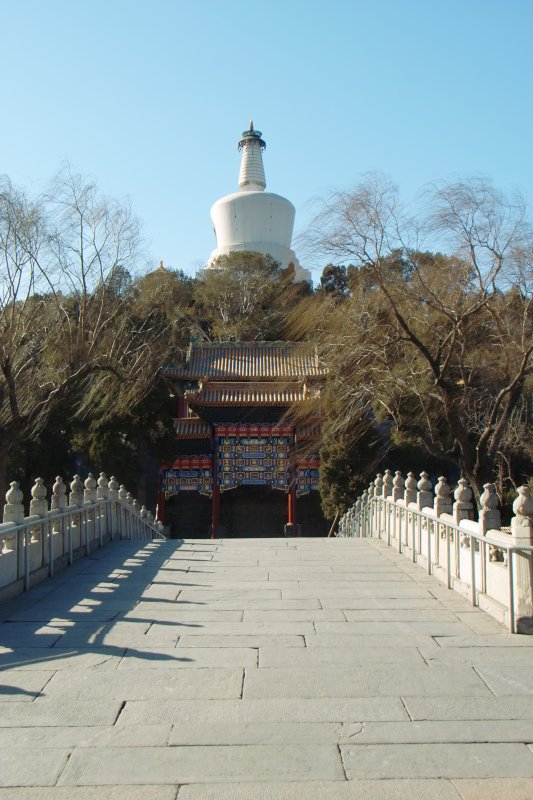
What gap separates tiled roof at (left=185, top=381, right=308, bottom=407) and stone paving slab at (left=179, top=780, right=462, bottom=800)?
67.5 feet

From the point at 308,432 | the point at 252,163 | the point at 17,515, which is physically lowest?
the point at 17,515

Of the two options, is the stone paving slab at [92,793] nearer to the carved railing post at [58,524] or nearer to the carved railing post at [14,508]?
the carved railing post at [14,508]

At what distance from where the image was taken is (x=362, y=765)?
3201 millimetres

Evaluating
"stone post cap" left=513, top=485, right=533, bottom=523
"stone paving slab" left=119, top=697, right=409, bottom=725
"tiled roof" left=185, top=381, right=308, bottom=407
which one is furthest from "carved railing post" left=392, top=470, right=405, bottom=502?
"tiled roof" left=185, top=381, right=308, bottom=407

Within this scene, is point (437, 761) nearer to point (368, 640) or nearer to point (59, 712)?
point (59, 712)

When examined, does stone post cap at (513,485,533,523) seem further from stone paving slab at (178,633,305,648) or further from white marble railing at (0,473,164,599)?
white marble railing at (0,473,164,599)

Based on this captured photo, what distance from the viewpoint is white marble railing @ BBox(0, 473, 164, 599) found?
691 centimetres

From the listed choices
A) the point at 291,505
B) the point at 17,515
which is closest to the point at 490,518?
the point at 17,515

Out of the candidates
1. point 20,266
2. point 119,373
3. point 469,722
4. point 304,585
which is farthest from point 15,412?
point 469,722

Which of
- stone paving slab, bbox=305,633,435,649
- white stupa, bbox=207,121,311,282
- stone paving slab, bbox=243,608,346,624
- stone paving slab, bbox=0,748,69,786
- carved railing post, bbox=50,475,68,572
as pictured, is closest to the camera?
stone paving slab, bbox=0,748,69,786

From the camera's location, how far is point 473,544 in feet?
21.6

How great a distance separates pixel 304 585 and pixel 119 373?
47.6 feet

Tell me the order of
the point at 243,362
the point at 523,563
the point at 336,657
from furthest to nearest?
the point at 243,362 < the point at 523,563 < the point at 336,657

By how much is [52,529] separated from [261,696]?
466 cm
